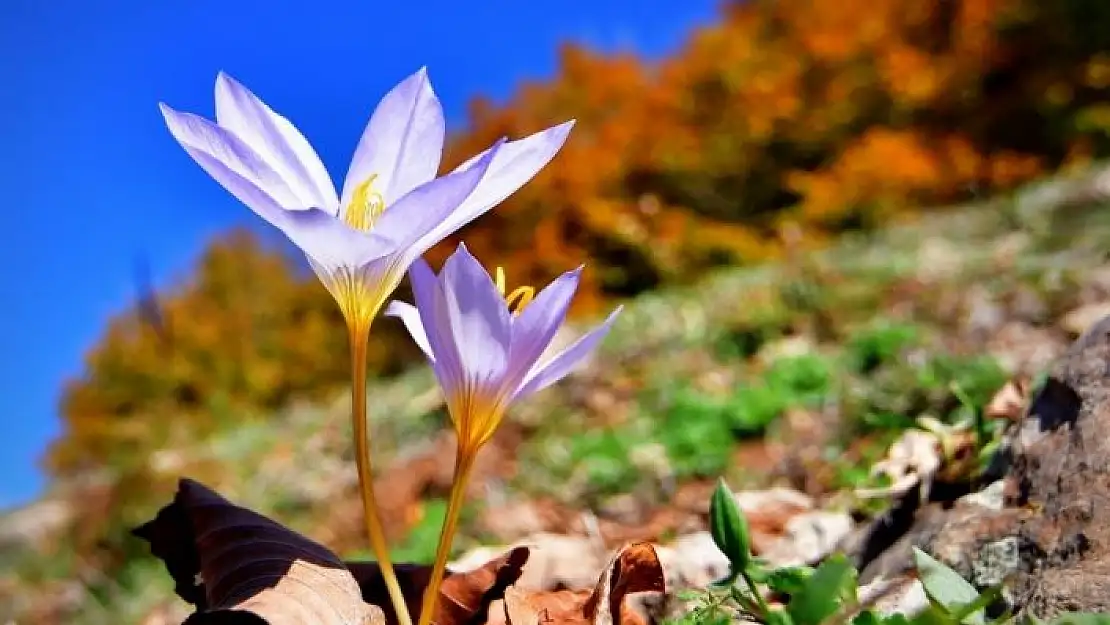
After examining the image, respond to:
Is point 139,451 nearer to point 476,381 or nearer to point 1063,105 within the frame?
point 476,381

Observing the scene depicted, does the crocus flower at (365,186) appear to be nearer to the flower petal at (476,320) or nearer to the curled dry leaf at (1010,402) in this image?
the flower petal at (476,320)

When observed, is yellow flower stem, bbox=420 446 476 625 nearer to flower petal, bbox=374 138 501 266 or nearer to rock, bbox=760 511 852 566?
flower petal, bbox=374 138 501 266

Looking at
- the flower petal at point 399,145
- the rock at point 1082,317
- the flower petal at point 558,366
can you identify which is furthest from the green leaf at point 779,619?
the rock at point 1082,317

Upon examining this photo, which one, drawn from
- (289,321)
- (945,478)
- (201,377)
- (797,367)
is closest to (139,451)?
(797,367)

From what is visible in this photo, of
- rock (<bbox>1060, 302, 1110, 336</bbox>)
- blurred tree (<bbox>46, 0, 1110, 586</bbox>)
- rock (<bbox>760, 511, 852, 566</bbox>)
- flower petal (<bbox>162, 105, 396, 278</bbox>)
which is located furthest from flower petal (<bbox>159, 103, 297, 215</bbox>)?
blurred tree (<bbox>46, 0, 1110, 586</bbox>)

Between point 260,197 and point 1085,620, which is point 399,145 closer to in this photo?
point 260,197

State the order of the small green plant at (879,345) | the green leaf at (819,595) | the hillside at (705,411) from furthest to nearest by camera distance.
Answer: the small green plant at (879,345)
the hillside at (705,411)
the green leaf at (819,595)

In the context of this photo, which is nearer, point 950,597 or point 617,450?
point 950,597
